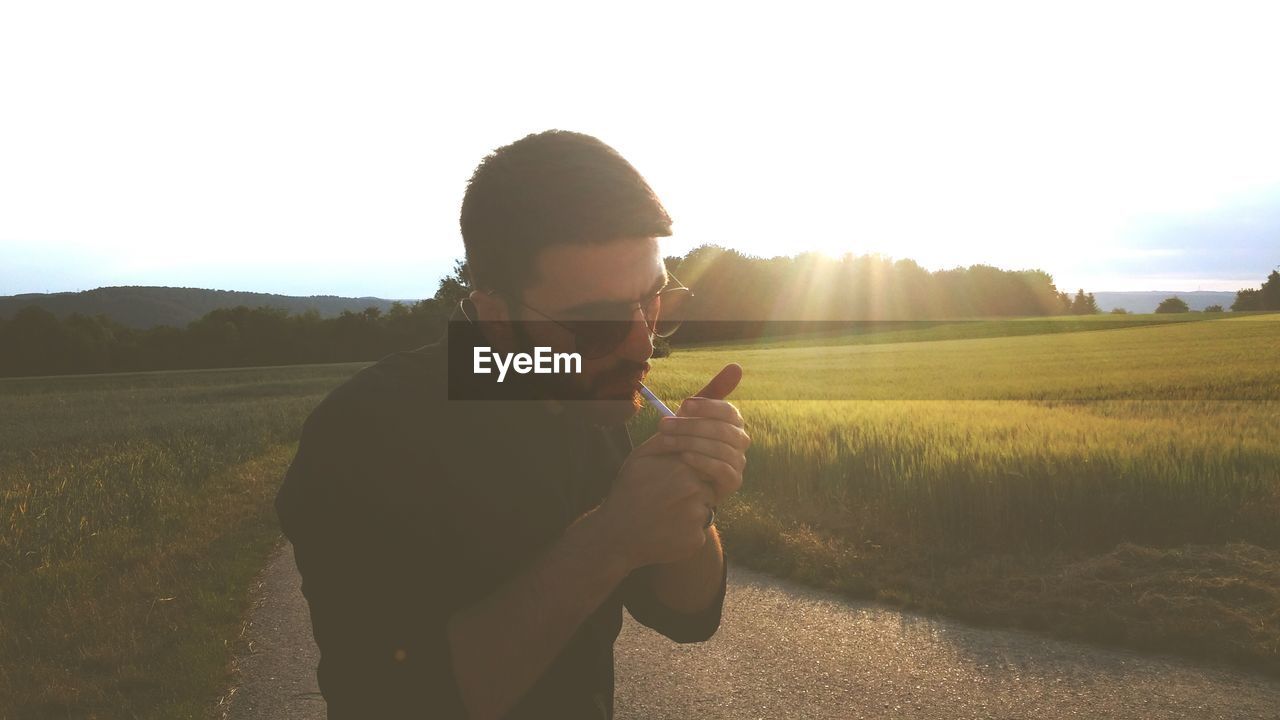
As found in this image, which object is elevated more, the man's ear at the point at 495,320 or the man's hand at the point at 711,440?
the man's ear at the point at 495,320

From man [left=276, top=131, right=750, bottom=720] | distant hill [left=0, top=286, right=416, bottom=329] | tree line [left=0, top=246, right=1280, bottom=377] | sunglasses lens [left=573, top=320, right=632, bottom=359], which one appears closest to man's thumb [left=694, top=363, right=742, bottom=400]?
man [left=276, top=131, right=750, bottom=720]

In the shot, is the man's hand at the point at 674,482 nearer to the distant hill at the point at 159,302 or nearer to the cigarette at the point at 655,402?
the cigarette at the point at 655,402

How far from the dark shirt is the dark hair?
0.20 meters

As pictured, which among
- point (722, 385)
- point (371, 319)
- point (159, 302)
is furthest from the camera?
point (159, 302)

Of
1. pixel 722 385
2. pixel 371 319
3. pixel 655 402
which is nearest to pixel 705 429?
pixel 722 385

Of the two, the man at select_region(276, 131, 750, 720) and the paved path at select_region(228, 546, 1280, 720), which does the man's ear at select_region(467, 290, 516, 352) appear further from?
the paved path at select_region(228, 546, 1280, 720)

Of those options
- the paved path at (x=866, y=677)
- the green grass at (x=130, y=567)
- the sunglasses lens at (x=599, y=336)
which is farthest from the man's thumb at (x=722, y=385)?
the green grass at (x=130, y=567)

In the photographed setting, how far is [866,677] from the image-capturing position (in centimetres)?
448

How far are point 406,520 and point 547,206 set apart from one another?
1.99 feet

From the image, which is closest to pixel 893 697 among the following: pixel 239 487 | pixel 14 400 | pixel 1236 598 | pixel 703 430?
pixel 1236 598

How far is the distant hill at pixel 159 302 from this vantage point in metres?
120

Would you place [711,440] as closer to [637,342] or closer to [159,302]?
[637,342]

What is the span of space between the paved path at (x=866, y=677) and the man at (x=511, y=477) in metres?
3.06

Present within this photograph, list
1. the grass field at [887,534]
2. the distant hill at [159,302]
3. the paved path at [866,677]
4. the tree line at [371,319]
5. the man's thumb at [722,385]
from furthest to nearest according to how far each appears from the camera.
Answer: the distant hill at [159,302], the tree line at [371,319], the grass field at [887,534], the paved path at [866,677], the man's thumb at [722,385]
